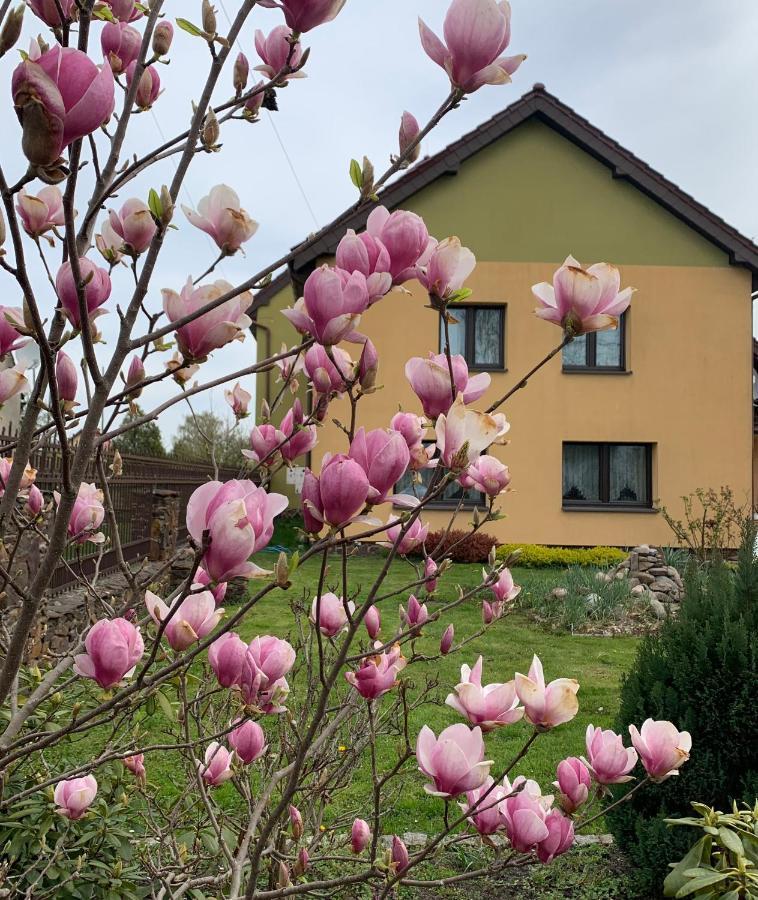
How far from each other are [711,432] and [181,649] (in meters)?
13.5

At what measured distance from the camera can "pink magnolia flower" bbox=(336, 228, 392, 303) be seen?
103 cm

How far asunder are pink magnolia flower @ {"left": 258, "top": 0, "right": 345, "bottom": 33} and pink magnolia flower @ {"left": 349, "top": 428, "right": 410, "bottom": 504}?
510 mm

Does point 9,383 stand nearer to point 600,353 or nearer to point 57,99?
point 57,99

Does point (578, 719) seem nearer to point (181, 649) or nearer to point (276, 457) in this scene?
point (276, 457)

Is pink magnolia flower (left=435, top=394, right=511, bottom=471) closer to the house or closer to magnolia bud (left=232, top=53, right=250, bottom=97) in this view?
magnolia bud (left=232, top=53, right=250, bottom=97)

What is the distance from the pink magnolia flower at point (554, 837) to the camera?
1325 millimetres

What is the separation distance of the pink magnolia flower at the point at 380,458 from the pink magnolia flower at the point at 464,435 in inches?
2.5

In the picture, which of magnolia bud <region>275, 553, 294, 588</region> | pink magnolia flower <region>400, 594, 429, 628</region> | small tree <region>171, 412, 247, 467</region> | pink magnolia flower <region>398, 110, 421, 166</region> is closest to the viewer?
magnolia bud <region>275, 553, 294, 588</region>

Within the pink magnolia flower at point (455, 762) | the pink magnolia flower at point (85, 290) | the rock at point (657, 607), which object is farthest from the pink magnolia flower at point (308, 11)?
the rock at point (657, 607)

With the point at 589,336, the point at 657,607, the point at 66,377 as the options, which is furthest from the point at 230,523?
the point at 589,336

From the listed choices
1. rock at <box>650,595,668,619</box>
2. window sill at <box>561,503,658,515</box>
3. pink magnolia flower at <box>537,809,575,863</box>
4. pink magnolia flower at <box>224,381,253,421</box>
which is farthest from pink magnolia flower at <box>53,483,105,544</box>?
window sill at <box>561,503,658,515</box>

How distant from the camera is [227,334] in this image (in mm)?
1003

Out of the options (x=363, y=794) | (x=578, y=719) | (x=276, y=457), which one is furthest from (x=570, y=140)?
(x=276, y=457)

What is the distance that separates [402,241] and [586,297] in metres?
0.31
